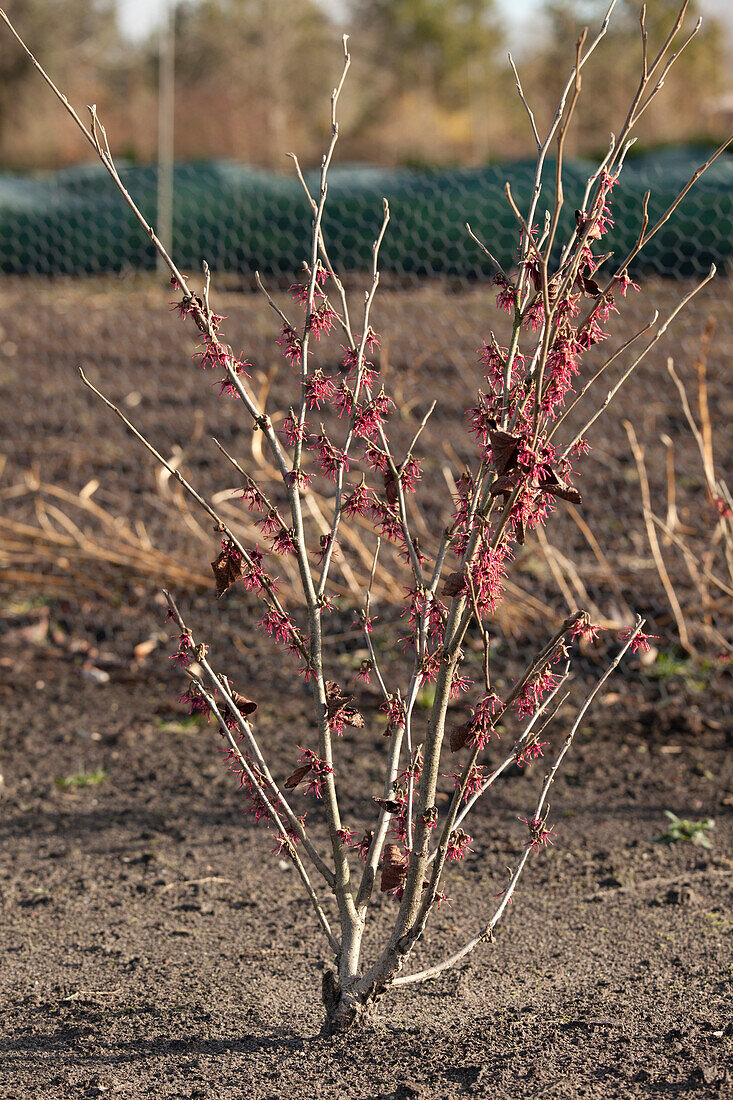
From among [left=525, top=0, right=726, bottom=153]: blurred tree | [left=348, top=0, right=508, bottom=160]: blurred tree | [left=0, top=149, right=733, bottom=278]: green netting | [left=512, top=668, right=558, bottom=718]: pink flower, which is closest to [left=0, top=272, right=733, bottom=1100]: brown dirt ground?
[left=512, top=668, right=558, bottom=718]: pink flower

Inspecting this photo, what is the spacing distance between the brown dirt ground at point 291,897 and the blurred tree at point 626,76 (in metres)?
20.3

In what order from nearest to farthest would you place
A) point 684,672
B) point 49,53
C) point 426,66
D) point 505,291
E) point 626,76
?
point 505,291 < point 684,672 < point 626,76 < point 49,53 < point 426,66

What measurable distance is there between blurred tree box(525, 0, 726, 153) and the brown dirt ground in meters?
20.3

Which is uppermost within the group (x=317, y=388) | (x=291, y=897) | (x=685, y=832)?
(x=317, y=388)

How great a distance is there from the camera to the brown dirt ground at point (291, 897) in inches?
73.6

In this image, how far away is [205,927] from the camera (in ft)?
7.84

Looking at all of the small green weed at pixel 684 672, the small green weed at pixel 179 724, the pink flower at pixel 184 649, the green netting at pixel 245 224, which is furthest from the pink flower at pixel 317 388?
the green netting at pixel 245 224

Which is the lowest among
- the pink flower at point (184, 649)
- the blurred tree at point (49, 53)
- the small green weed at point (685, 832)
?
the blurred tree at point (49, 53)

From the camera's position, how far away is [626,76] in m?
22.0

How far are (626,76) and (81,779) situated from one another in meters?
22.4

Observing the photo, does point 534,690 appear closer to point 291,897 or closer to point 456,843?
point 456,843

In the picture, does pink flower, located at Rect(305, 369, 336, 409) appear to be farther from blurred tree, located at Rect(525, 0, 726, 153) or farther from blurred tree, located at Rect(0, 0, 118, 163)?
blurred tree, located at Rect(0, 0, 118, 163)

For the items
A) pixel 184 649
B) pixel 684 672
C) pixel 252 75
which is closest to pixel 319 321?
pixel 184 649

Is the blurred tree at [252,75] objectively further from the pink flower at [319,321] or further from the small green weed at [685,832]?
the pink flower at [319,321]
